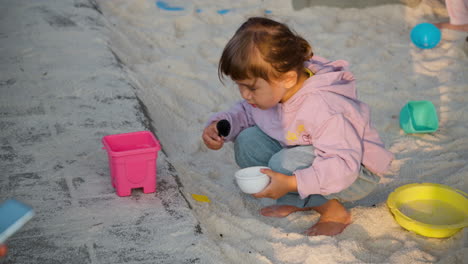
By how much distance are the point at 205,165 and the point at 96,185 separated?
29.4 inches

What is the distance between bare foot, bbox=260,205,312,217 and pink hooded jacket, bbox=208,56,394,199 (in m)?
0.29

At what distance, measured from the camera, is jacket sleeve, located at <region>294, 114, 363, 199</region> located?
89.0 inches

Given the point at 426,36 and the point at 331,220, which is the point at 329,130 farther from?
the point at 426,36

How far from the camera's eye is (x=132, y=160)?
92.2 inches

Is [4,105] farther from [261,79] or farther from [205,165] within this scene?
[261,79]

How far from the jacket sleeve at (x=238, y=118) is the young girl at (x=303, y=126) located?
0.45 ft

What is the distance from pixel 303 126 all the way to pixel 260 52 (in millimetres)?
392

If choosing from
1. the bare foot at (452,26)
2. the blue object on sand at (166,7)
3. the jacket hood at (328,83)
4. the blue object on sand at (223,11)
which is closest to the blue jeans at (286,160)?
the jacket hood at (328,83)

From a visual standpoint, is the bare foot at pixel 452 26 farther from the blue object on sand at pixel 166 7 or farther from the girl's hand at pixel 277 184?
the girl's hand at pixel 277 184

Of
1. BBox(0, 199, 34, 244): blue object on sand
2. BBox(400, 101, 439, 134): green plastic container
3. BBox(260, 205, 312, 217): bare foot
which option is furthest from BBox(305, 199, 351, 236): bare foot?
BBox(0, 199, 34, 244): blue object on sand

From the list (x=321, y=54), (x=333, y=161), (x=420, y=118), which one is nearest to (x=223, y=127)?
(x=333, y=161)

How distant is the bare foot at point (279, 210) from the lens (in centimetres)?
261

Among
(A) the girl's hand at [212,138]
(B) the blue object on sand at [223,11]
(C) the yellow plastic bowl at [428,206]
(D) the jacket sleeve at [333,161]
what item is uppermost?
(D) the jacket sleeve at [333,161]

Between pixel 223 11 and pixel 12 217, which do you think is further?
pixel 223 11
